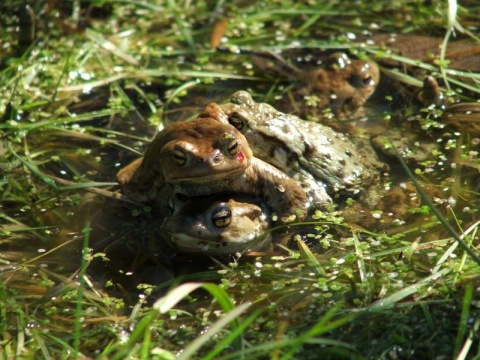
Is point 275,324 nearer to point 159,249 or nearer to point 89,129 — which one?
point 159,249

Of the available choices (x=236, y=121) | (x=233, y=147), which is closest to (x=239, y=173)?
(x=233, y=147)

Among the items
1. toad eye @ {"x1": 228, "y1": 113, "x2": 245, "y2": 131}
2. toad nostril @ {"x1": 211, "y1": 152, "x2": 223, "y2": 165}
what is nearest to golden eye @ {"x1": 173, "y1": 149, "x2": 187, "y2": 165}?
toad nostril @ {"x1": 211, "y1": 152, "x2": 223, "y2": 165}

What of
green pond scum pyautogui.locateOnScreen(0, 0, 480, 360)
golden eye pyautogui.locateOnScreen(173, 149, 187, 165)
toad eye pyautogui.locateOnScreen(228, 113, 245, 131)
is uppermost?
golden eye pyautogui.locateOnScreen(173, 149, 187, 165)

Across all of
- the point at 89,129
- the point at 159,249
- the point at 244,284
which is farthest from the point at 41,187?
the point at 244,284

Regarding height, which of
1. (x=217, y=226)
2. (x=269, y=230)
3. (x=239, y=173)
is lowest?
(x=269, y=230)

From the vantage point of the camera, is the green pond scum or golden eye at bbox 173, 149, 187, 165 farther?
golden eye at bbox 173, 149, 187, 165

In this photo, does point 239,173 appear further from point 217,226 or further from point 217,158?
point 217,226

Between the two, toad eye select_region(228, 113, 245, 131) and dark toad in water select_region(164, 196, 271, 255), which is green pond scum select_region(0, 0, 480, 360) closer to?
dark toad in water select_region(164, 196, 271, 255)
